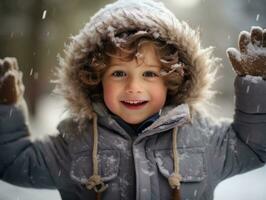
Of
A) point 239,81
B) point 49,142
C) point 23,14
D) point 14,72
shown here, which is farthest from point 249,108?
point 23,14

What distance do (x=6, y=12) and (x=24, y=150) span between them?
9601 millimetres

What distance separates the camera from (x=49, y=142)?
2734 mm

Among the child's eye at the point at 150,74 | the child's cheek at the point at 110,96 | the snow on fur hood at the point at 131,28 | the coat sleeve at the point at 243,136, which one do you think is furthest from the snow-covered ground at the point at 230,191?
the coat sleeve at the point at 243,136

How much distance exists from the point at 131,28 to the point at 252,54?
0.60 meters

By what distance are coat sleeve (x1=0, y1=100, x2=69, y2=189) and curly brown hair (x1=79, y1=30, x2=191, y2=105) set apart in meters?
0.36

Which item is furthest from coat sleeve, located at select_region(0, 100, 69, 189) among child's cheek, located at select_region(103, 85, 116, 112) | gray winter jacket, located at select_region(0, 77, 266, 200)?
child's cheek, located at select_region(103, 85, 116, 112)

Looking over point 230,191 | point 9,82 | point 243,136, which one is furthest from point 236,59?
point 230,191

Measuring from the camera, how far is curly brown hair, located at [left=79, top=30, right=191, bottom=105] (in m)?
2.60

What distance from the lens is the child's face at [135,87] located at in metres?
2.63

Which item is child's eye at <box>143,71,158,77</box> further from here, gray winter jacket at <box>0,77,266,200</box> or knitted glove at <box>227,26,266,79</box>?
knitted glove at <box>227,26,266,79</box>

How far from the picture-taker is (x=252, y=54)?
263 centimetres

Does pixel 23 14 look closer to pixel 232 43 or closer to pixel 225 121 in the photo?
pixel 232 43

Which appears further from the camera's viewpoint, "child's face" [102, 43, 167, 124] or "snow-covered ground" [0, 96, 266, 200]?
"snow-covered ground" [0, 96, 266, 200]

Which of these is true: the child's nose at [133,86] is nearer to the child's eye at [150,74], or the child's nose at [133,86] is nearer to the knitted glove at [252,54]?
the child's eye at [150,74]
